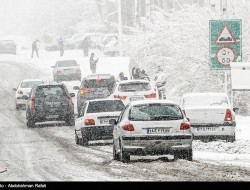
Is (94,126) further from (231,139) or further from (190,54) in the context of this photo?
(190,54)

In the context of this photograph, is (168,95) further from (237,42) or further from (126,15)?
(126,15)

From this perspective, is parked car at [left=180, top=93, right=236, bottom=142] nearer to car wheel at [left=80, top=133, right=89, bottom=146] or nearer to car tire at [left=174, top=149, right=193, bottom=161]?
car wheel at [left=80, top=133, right=89, bottom=146]

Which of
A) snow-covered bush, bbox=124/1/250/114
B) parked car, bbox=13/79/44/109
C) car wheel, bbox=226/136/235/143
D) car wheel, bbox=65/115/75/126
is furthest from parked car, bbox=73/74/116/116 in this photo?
car wheel, bbox=226/136/235/143

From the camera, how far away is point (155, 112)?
18625 mm

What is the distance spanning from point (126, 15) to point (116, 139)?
66.8 metres

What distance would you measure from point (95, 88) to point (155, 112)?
1699 cm

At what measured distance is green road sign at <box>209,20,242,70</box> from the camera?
25641 mm

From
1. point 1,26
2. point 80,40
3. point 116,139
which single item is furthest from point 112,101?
point 1,26

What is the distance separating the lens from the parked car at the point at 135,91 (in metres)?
31.5

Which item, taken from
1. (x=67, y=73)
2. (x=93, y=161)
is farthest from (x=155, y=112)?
(x=67, y=73)

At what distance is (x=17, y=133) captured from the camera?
29969 mm

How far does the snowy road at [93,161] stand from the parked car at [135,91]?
7.51 ft

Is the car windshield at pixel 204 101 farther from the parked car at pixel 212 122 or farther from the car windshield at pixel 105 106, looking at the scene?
the car windshield at pixel 105 106

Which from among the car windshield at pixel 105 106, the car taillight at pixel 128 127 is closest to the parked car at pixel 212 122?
the car windshield at pixel 105 106
